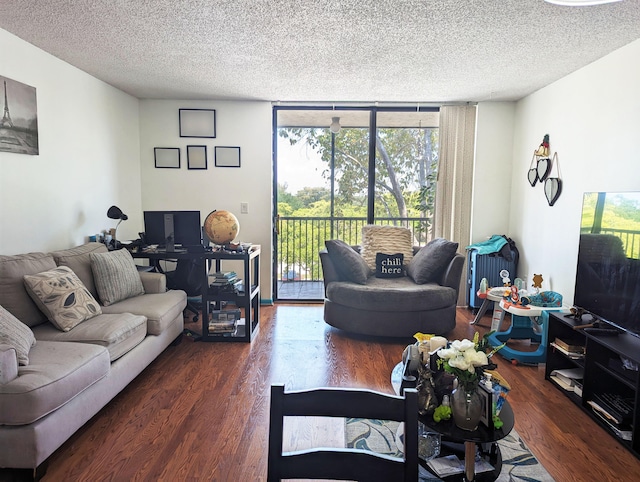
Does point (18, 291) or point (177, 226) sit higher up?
point (177, 226)

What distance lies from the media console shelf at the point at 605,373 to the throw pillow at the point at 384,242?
1813 mm

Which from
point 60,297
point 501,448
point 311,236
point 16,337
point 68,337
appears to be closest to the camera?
point 16,337

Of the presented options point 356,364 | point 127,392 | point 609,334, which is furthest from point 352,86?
point 127,392

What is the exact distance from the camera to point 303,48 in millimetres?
3041

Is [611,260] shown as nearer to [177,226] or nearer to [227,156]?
[177,226]

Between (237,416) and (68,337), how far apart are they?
1.11 metres

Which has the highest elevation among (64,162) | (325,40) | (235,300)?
(325,40)

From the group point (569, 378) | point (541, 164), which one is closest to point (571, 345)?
point (569, 378)

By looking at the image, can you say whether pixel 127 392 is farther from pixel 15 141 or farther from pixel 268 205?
pixel 268 205

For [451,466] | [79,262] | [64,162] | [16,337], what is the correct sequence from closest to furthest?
[451,466], [16,337], [79,262], [64,162]

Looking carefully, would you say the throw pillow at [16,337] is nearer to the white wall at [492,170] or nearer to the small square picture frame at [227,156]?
the small square picture frame at [227,156]

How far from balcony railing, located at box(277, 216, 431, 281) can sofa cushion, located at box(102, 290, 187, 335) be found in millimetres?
2011

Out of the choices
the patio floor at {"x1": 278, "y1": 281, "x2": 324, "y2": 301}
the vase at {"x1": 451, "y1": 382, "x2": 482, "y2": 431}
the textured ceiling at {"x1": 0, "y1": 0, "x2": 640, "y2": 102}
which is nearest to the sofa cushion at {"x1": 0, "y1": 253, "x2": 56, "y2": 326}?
the textured ceiling at {"x1": 0, "y1": 0, "x2": 640, "y2": 102}

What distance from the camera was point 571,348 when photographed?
8.90ft
